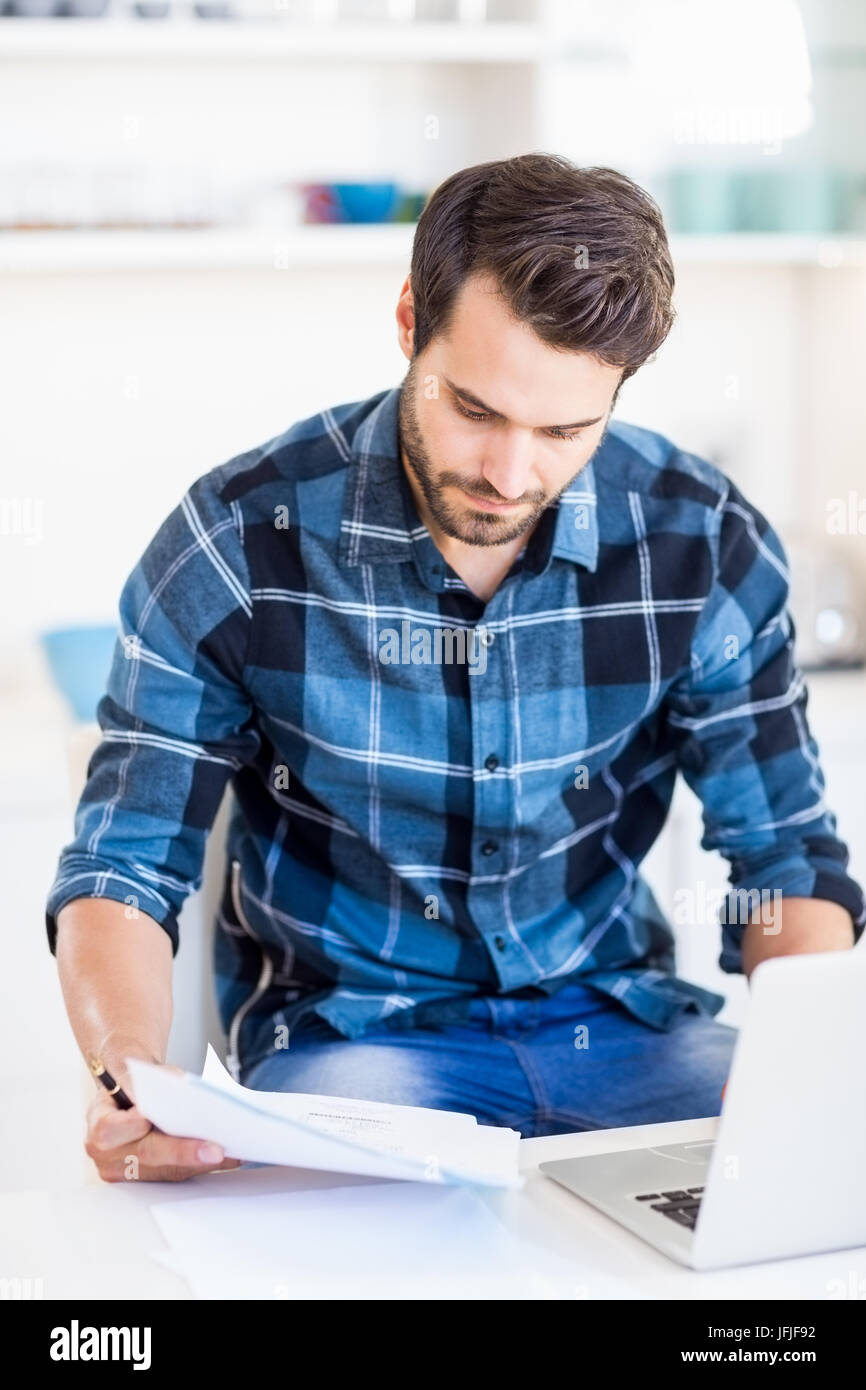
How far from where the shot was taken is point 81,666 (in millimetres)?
2217

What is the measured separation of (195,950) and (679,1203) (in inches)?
23.6

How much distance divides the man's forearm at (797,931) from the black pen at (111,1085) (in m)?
0.55

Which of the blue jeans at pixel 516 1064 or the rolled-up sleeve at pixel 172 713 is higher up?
the rolled-up sleeve at pixel 172 713

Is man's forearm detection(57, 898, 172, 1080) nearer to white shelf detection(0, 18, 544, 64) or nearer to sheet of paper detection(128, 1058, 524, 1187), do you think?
sheet of paper detection(128, 1058, 524, 1187)

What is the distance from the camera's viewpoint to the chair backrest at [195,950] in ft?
4.37

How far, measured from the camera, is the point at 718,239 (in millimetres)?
2365

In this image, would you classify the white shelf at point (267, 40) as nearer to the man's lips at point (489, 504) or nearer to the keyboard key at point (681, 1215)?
the man's lips at point (489, 504)

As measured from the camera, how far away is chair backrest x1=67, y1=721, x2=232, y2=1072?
133 cm

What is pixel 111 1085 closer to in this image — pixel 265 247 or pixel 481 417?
pixel 481 417

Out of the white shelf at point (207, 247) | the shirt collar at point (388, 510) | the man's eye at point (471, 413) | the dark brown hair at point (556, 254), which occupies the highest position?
the white shelf at point (207, 247)

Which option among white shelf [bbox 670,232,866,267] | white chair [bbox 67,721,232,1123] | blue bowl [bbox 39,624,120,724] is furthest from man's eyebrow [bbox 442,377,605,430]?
white shelf [bbox 670,232,866,267]

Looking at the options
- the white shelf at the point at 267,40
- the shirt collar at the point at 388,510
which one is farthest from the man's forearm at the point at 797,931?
the white shelf at the point at 267,40

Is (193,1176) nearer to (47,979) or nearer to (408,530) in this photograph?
(408,530)

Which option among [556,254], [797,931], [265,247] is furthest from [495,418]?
[265,247]
